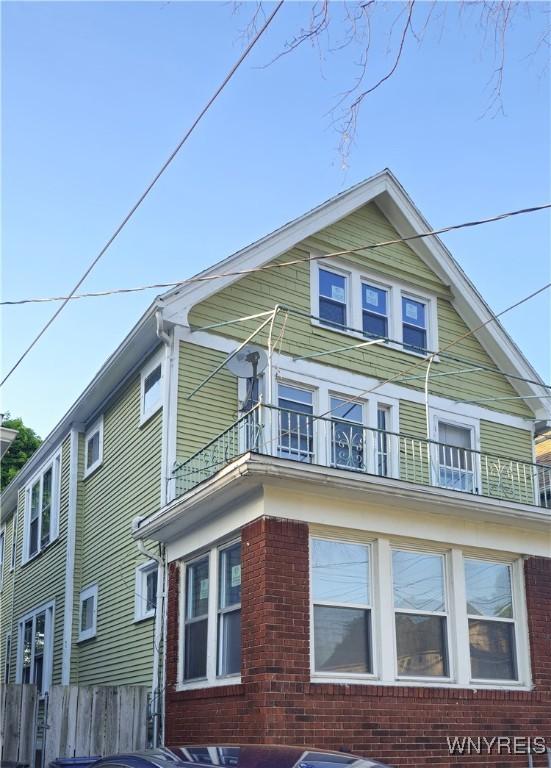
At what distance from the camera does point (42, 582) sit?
→ 754 inches

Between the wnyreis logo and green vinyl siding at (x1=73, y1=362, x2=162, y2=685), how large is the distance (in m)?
4.40

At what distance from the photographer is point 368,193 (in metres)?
16.4

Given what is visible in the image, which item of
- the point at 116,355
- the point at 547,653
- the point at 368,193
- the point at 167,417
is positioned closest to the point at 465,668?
the point at 547,653

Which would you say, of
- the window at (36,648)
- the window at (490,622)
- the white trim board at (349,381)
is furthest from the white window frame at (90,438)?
the window at (490,622)

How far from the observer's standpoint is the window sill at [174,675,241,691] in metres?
10.7

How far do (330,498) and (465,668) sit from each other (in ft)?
9.13

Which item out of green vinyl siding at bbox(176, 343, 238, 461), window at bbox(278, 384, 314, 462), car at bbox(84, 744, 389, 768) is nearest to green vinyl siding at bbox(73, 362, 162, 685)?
green vinyl siding at bbox(176, 343, 238, 461)

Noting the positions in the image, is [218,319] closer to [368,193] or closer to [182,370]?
[182,370]

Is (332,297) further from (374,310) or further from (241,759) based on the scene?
(241,759)

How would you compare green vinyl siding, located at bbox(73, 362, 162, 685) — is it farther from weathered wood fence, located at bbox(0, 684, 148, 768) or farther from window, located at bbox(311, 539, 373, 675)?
window, located at bbox(311, 539, 373, 675)

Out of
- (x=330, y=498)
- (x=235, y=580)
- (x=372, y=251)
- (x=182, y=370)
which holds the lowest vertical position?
(x=235, y=580)

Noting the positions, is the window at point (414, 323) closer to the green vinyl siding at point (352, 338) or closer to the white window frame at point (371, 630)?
the green vinyl siding at point (352, 338)

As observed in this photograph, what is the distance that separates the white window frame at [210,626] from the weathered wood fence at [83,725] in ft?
2.76

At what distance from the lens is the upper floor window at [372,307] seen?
51.8 feet
